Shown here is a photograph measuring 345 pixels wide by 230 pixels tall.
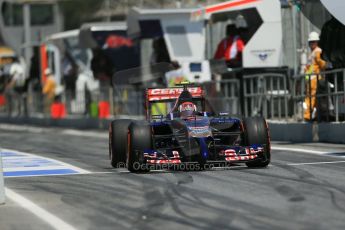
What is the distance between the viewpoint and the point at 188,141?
537 inches

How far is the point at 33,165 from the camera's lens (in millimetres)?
16562

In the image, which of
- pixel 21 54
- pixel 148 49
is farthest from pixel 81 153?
pixel 21 54

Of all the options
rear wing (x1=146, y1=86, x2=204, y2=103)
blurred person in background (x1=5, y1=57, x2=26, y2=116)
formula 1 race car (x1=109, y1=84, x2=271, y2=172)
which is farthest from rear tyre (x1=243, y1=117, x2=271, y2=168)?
blurred person in background (x1=5, y1=57, x2=26, y2=116)

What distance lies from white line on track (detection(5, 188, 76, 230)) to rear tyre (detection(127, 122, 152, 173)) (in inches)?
84.2

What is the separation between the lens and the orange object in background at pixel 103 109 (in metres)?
32.9

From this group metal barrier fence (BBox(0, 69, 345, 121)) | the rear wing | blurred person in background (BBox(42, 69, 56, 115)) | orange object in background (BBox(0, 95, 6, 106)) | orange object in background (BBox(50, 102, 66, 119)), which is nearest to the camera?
the rear wing

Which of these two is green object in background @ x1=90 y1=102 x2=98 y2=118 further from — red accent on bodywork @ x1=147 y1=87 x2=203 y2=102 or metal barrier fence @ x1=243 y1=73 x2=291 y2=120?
red accent on bodywork @ x1=147 y1=87 x2=203 y2=102

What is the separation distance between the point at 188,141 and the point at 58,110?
24.4m

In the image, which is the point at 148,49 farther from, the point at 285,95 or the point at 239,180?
the point at 239,180

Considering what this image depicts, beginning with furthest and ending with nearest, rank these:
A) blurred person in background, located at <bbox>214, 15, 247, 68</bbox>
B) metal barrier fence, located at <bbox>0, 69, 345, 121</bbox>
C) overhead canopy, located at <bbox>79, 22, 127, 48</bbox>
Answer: overhead canopy, located at <bbox>79, 22, 127, 48</bbox>, blurred person in background, located at <bbox>214, 15, 247, 68</bbox>, metal barrier fence, located at <bbox>0, 69, 345, 121</bbox>

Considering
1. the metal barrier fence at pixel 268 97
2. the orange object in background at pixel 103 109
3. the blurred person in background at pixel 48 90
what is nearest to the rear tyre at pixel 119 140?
the metal barrier fence at pixel 268 97

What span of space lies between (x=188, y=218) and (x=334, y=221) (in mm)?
1260

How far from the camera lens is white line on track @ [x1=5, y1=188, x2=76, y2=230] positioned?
9070 millimetres

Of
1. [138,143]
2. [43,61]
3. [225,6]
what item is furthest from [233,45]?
[43,61]
